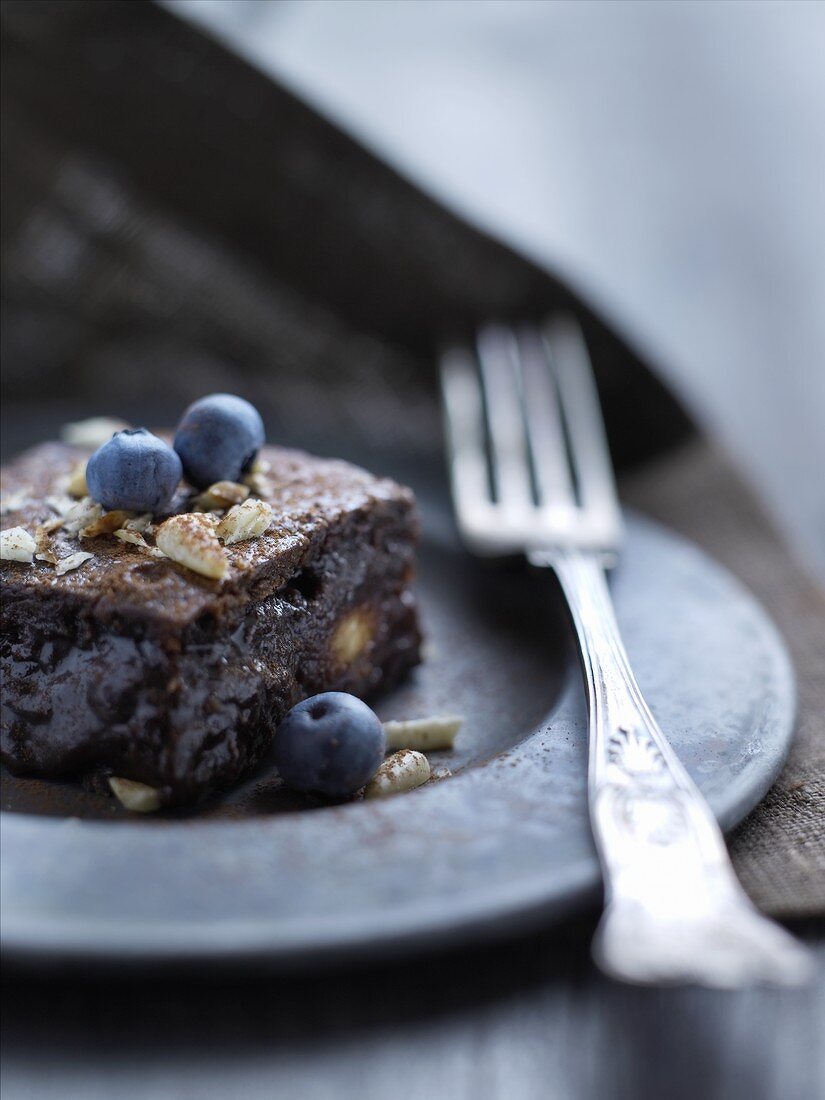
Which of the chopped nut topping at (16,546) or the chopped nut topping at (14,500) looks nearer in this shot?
the chopped nut topping at (16,546)

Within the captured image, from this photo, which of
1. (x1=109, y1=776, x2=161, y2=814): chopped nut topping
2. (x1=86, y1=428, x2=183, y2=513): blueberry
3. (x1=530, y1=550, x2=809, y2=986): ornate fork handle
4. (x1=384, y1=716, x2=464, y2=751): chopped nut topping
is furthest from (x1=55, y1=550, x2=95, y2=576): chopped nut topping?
(x1=530, y1=550, x2=809, y2=986): ornate fork handle

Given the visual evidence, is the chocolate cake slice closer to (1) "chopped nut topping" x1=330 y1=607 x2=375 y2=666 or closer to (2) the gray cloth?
(1) "chopped nut topping" x1=330 y1=607 x2=375 y2=666

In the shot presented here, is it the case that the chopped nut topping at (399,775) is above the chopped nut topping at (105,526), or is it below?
below

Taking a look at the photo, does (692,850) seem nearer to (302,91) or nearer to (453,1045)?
(453,1045)

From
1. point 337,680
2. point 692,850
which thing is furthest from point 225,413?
point 692,850

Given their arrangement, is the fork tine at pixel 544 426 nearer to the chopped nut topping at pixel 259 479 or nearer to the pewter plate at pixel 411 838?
the pewter plate at pixel 411 838

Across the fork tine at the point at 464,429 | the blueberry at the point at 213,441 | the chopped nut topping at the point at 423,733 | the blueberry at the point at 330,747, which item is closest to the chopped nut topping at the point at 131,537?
the blueberry at the point at 213,441

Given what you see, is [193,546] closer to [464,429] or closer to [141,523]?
[141,523]
